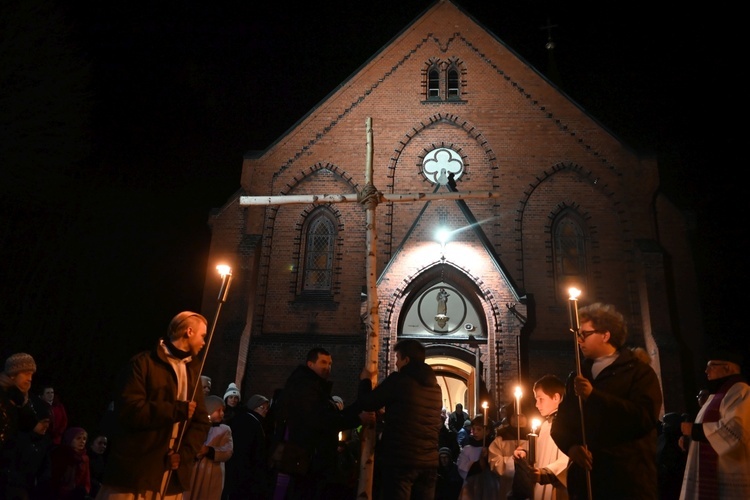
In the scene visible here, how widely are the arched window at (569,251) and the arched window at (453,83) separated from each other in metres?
5.20

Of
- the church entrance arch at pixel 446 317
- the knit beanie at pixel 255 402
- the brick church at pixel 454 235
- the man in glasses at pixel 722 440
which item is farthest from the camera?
the church entrance arch at pixel 446 317

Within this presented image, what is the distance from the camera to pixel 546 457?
488 cm

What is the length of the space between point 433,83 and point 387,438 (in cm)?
1482

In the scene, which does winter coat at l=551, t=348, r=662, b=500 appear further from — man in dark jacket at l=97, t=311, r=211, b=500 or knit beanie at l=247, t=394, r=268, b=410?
knit beanie at l=247, t=394, r=268, b=410

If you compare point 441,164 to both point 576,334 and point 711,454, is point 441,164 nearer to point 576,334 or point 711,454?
point 711,454

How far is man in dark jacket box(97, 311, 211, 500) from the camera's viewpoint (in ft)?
11.7

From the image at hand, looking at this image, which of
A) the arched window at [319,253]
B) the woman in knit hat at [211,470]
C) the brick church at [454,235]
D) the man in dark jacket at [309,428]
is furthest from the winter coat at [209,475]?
the arched window at [319,253]

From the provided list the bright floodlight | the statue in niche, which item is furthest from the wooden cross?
the statue in niche

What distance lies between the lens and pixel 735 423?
168 inches

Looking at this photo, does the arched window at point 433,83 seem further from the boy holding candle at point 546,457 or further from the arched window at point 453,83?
the boy holding candle at point 546,457

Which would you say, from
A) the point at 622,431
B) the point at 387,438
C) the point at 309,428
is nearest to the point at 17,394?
the point at 309,428

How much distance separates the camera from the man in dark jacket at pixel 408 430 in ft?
16.1

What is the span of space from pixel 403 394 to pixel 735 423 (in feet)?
8.81

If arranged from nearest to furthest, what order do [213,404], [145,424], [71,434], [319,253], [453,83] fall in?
[145,424]
[213,404]
[71,434]
[319,253]
[453,83]
